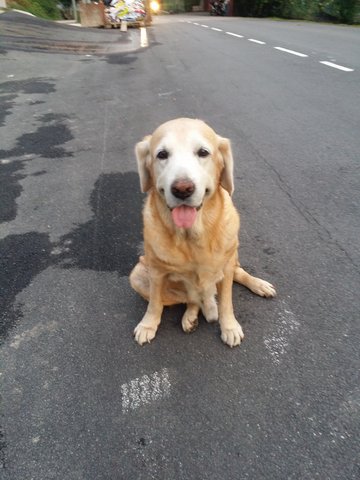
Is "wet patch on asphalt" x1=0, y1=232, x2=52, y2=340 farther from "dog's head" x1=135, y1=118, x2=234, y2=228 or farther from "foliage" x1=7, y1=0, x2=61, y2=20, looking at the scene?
"foliage" x1=7, y1=0, x2=61, y2=20

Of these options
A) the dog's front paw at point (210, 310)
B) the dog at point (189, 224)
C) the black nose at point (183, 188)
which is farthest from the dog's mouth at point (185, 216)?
the dog's front paw at point (210, 310)

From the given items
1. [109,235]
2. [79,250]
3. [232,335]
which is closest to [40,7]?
[109,235]

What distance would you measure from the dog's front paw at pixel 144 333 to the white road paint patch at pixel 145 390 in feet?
0.88

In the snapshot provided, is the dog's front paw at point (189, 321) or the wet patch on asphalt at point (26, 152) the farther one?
the wet patch on asphalt at point (26, 152)

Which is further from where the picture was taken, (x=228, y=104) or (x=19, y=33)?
(x=19, y=33)

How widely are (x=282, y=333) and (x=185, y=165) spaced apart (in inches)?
51.3

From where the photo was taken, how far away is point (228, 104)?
23.3ft

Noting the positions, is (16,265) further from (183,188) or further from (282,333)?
(282,333)

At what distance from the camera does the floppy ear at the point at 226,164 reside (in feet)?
7.60

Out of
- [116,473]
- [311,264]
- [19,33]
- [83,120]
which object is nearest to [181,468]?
[116,473]

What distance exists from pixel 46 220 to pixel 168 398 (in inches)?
97.4

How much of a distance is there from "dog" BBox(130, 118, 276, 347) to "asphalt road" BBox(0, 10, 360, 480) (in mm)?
159

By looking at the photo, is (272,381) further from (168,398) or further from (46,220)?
(46,220)

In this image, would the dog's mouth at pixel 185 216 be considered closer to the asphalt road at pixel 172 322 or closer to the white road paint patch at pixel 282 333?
the asphalt road at pixel 172 322
